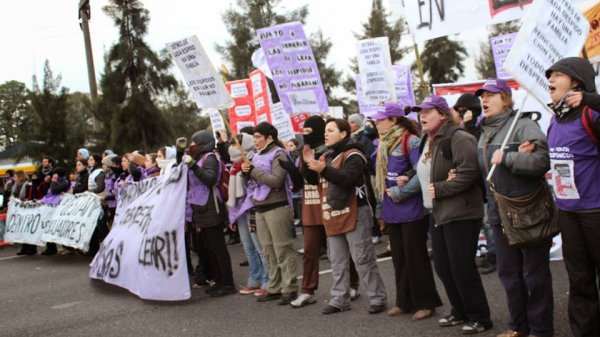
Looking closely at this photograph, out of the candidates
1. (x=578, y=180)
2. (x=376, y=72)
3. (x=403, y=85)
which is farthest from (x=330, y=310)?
(x=403, y=85)

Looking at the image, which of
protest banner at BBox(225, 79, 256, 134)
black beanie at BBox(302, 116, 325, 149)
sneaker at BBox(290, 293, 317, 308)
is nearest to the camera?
black beanie at BBox(302, 116, 325, 149)

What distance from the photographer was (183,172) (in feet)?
23.9

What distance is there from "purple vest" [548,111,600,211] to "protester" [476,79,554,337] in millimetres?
139

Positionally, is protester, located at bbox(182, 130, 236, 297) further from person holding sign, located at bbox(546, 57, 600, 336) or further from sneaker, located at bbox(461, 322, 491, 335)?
person holding sign, located at bbox(546, 57, 600, 336)

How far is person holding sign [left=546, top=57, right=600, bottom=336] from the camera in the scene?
378 centimetres

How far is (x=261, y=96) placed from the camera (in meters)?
11.0

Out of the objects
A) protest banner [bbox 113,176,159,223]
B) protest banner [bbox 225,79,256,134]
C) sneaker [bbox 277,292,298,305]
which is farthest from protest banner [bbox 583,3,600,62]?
protest banner [bbox 225,79,256,134]

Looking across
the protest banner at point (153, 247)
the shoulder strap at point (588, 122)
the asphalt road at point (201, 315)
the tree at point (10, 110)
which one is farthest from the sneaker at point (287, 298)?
the tree at point (10, 110)

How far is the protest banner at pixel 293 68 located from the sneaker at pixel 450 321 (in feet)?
11.1

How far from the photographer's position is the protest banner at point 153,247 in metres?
6.79

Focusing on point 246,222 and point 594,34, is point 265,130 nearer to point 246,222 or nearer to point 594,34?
point 246,222

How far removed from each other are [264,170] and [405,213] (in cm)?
179

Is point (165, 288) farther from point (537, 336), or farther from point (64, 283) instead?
point (537, 336)

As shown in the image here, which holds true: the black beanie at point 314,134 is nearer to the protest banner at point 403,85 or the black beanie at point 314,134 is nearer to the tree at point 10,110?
the protest banner at point 403,85
